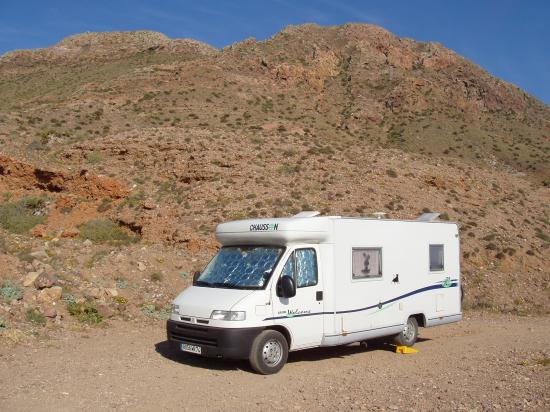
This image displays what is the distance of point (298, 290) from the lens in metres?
9.38

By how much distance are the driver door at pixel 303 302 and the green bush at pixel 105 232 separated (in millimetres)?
13553

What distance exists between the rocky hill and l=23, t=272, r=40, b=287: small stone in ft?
0.36

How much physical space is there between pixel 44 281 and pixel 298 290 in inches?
286

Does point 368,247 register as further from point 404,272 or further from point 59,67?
point 59,67

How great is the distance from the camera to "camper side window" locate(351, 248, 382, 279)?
10298 mm

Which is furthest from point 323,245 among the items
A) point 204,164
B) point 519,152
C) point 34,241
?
point 519,152

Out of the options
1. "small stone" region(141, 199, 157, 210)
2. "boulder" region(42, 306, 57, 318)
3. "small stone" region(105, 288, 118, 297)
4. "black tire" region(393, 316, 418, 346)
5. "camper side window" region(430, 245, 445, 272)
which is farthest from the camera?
"small stone" region(141, 199, 157, 210)

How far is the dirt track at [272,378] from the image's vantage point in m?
7.30

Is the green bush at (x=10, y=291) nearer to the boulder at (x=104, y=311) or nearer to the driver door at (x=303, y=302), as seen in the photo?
the boulder at (x=104, y=311)

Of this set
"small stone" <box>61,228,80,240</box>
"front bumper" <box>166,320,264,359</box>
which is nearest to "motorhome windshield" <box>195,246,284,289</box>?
"front bumper" <box>166,320,264,359</box>

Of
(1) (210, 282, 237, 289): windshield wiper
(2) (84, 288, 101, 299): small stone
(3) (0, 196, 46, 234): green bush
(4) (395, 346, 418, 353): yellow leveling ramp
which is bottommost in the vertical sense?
(4) (395, 346, 418, 353): yellow leveling ramp

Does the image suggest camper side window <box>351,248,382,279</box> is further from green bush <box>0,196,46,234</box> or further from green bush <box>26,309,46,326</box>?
green bush <box>0,196,46,234</box>

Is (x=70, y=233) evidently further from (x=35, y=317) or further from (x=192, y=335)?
(x=192, y=335)

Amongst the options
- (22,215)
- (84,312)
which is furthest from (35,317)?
(22,215)
